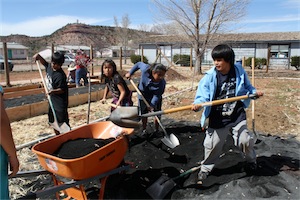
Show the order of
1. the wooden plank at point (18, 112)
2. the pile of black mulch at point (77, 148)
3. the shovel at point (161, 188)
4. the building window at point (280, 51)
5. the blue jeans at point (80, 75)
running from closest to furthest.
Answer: the pile of black mulch at point (77, 148), the shovel at point (161, 188), the wooden plank at point (18, 112), the blue jeans at point (80, 75), the building window at point (280, 51)

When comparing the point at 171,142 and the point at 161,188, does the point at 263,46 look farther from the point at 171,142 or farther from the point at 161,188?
the point at 161,188

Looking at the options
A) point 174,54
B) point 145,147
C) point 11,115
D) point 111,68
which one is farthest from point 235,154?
point 174,54

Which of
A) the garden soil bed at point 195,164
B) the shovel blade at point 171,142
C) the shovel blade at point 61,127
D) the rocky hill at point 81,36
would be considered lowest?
the garden soil bed at point 195,164

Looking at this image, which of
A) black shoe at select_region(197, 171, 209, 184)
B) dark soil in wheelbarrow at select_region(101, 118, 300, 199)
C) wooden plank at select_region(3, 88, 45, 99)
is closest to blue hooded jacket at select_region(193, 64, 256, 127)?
black shoe at select_region(197, 171, 209, 184)

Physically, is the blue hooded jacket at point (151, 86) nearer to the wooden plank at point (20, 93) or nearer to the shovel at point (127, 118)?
the shovel at point (127, 118)

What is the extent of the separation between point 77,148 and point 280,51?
2795 cm

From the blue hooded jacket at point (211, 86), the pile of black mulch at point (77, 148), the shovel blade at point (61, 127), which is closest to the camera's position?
the pile of black mulch at point (77, 148)

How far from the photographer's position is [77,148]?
9.23ft

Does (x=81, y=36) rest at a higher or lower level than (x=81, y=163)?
higher

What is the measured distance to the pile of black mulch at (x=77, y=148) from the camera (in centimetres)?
271

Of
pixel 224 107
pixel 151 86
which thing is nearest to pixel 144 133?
pixel 151 86

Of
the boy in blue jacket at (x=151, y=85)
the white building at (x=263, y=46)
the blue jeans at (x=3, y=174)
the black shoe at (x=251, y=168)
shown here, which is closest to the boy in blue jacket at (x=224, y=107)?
the black shoe at (x=251, y=168)

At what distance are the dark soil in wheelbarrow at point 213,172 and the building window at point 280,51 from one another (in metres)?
25.0

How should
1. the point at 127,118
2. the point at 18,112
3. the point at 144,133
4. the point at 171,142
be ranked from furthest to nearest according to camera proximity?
1. the point at 18,112
2. the point at 144,133
3. the point at 171,142
4. the point at 127,118
